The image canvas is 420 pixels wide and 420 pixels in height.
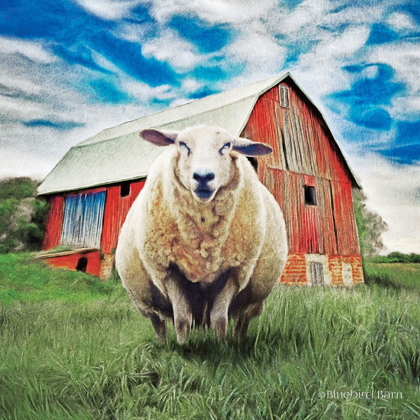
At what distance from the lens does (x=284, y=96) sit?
3506 mm

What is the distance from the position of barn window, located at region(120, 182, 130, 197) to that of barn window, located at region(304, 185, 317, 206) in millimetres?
1728

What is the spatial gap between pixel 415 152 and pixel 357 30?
992 millimetres

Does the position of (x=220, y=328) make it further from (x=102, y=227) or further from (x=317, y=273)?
(x=317, y=273)

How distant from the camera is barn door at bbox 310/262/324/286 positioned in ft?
13.7

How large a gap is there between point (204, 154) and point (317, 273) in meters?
2.85

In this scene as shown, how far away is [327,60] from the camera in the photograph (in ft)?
10.1

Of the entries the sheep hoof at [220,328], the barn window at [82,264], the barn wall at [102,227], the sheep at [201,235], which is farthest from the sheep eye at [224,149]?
the barn window at [82,264]

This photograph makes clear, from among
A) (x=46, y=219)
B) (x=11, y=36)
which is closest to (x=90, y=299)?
(x=46, y=219)

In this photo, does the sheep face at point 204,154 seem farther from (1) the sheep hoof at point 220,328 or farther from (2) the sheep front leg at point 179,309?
(1) the sheep hoof at point 220,328

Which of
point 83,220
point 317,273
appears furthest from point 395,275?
point 83,220

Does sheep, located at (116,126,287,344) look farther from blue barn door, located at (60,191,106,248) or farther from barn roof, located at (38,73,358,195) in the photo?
blue barn door, located at (60,191,106,248)

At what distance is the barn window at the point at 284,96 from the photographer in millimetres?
3422

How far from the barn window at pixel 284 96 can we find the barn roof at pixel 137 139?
12cm

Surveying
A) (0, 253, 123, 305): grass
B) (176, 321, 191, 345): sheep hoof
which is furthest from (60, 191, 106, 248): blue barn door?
(176, 321, 191, 345): sheep hoof
